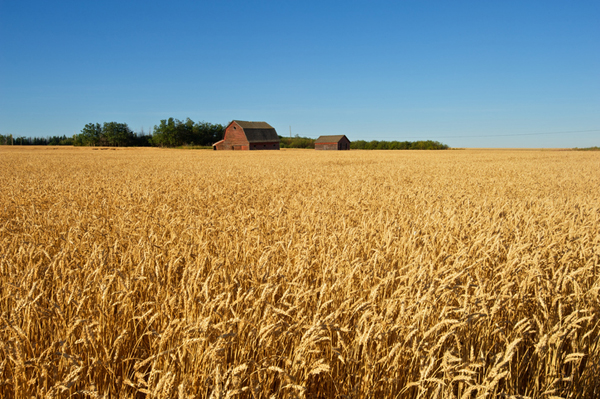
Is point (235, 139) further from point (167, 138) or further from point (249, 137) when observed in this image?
point (167, 138)

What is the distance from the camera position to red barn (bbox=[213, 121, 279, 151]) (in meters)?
62.2

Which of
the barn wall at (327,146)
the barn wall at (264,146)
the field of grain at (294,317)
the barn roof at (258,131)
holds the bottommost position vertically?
the field of grain at (294,317)

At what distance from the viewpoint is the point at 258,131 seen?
213ft

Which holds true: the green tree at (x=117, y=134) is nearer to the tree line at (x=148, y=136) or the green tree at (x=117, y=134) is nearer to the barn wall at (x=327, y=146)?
the tree line at (x=148, y=136)

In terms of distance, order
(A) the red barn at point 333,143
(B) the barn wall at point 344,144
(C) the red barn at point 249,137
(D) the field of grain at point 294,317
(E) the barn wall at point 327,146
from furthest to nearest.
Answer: (B) the barn wall at point 344,144 → (A) the red barn at point 333,143 → (E) the barn wall at point 327,146 → (C) the red barn at point 249,137 → (D) the field of grain at point 294,317

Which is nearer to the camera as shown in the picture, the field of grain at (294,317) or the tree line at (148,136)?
the field of grain at (294,317)

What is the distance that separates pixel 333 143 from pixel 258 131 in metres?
20.5

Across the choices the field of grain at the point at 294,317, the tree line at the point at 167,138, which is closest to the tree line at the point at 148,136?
the tree line at the point at 167,138

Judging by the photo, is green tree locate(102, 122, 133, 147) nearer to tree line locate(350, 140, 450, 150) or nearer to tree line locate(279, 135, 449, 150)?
tree line locate(279, 135, 449, 150)

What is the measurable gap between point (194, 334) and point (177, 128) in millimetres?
88322

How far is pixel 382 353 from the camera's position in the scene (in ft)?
6.11

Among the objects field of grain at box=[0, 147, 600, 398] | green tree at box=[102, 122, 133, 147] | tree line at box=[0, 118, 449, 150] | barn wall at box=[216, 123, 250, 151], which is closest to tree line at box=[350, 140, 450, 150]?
tree line at box=[0, 118, 449, 150]

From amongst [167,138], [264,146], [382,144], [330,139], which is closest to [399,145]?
[382,144]

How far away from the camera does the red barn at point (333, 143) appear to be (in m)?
78.1
